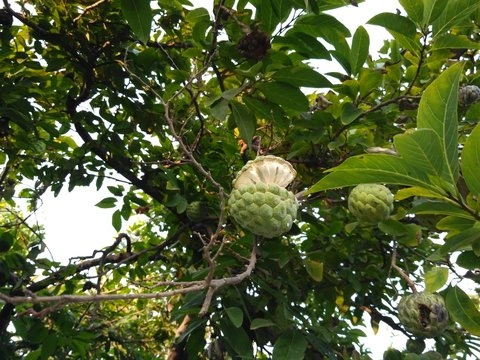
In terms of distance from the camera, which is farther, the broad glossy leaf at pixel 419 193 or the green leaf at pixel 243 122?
the green leaf at pixel 243 122

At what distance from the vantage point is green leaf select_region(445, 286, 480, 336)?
1.51 meters

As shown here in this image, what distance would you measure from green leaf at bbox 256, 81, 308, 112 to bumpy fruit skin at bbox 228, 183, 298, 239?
498 millimetres

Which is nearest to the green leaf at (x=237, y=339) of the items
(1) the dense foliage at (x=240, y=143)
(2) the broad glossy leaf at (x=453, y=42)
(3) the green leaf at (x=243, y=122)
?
(1) the dense foliage at (x=240, y=143)

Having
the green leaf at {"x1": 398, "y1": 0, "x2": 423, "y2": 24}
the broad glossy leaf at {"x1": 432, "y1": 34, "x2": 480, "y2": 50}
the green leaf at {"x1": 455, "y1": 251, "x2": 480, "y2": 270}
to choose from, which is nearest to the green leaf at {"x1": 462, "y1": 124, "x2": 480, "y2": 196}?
the green leaf at {"x1": 455, "y1": 251, "x2": 480, "y2": 270}

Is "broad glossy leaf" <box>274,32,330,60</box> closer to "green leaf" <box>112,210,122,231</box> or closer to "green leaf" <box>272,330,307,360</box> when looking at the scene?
"green leaf" <box>272,330,307,360</box>

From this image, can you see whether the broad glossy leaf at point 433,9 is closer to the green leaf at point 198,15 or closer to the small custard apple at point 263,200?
the small custard apple at point 263,200

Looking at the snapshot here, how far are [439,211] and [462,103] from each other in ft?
4.55

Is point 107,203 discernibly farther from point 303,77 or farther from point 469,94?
point 469,94

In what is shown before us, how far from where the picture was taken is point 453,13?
5.55ft

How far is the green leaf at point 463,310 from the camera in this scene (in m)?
1.51

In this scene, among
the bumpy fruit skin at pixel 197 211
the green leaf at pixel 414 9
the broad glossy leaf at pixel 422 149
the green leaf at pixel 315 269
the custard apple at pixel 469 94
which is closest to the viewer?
the broad glossy leaf at pixel 422 149

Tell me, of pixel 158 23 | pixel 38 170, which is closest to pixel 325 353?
pixel 158 23

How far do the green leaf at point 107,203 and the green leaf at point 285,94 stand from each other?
51.2 inches

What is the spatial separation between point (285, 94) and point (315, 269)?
74 centimetres
